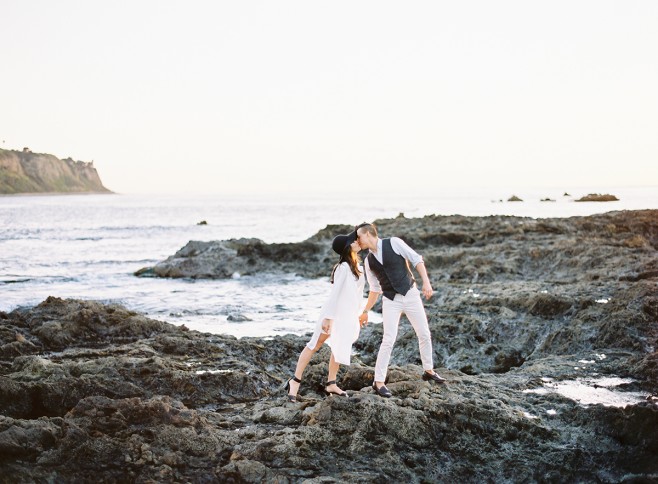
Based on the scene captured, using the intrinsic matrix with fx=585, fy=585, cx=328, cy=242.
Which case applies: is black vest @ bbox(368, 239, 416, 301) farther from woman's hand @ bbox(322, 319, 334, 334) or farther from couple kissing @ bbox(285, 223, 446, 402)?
woman's hand @ bbox(322, 319, 334, 334)

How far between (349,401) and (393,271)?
1.54 metres

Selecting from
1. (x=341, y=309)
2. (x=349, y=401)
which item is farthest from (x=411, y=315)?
(x=349, y=401)

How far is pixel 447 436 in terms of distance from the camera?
5.23 metres

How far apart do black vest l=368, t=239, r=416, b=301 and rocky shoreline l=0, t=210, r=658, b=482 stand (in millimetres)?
996

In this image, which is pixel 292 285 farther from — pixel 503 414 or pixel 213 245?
pixel 503 414

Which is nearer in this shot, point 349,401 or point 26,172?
point 349,401

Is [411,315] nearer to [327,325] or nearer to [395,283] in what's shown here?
[395,283]

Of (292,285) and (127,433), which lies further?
(292,285)

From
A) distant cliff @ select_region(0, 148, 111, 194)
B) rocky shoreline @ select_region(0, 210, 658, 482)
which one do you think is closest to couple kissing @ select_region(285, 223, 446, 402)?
rocky shoreline @ select_region(0, 210, 658, 482)

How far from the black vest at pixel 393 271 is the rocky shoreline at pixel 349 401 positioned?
100cm

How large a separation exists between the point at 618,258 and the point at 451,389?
1024cm

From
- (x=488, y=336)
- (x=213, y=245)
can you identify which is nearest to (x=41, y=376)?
(x=488, y=336)

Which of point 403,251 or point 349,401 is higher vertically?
point 403,251

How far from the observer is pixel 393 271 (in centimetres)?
630
